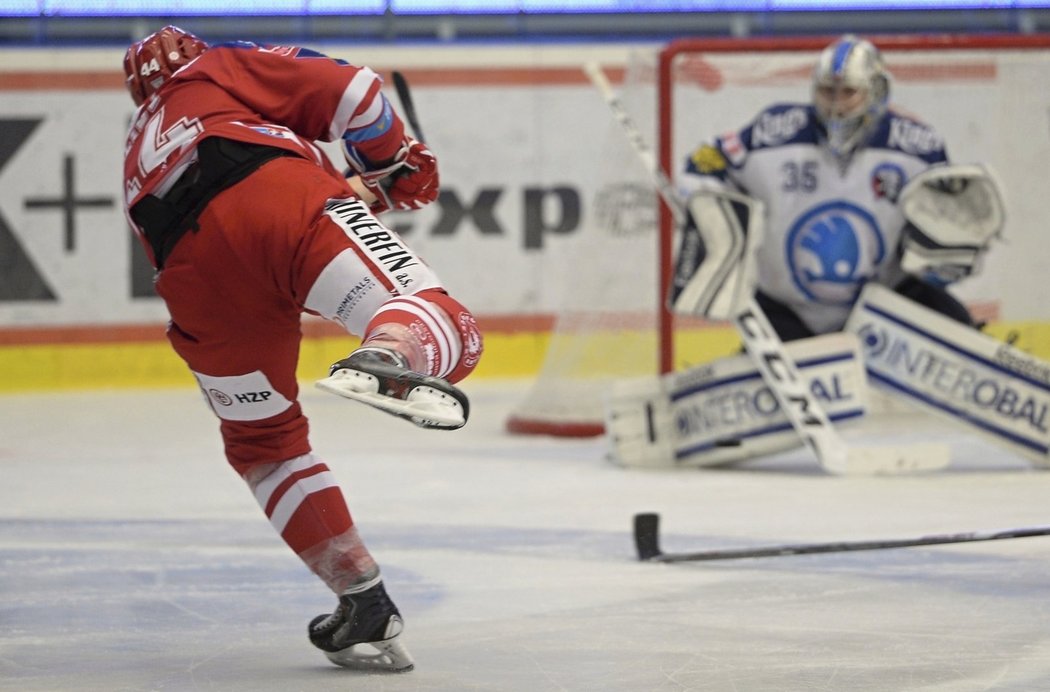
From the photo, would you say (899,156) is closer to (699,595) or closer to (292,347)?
(699,595)

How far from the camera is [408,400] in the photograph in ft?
5.66

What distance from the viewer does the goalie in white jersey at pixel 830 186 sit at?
4480 millimetres

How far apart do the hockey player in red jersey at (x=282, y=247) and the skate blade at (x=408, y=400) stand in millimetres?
147

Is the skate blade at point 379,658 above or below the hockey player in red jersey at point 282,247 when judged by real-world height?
below

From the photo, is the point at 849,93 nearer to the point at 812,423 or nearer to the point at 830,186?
the point at 830,186

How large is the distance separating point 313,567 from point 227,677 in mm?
198

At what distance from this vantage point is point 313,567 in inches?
91.8

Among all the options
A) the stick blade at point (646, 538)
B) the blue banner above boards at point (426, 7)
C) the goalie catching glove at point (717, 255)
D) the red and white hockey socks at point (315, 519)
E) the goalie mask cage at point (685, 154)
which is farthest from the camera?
the blue banner above boards at point (426, 7)

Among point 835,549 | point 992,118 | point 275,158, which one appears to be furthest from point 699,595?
point 992,118

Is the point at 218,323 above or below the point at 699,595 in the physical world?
above

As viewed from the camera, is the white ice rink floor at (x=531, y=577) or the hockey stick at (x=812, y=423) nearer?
the white ice rink floor at (x=531, y=577)

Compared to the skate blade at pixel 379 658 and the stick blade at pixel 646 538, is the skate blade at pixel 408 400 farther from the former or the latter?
the stick blade at pixel 646 538

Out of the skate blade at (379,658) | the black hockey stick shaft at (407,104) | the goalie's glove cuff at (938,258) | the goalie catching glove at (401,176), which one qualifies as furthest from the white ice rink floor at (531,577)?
the black hockey stick shaft at (407,104)

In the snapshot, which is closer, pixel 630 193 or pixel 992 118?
pixel 630 193
